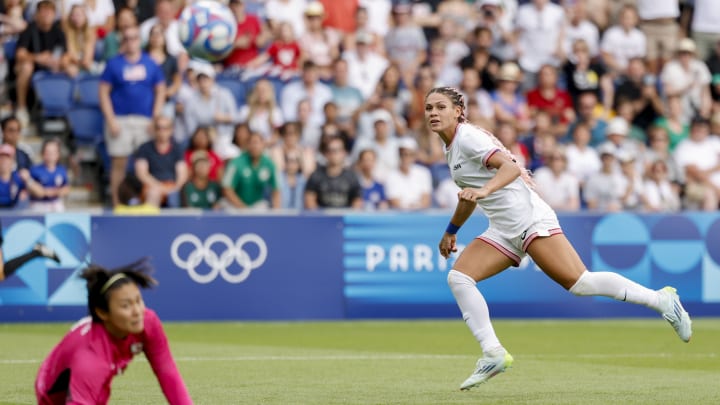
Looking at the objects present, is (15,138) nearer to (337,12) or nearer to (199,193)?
(199,193)

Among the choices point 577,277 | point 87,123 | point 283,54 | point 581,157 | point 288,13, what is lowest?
point 577,277

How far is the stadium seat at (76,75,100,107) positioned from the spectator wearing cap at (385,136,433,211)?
14.0 feet

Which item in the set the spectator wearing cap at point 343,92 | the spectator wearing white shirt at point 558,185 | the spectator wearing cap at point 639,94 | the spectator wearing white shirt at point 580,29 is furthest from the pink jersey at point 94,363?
the spectator wearing white shirt at point 580,29

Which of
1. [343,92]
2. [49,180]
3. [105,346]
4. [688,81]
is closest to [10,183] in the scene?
[49,180]

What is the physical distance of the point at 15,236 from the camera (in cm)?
1571

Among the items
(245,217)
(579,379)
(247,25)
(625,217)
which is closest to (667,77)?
(625,217)

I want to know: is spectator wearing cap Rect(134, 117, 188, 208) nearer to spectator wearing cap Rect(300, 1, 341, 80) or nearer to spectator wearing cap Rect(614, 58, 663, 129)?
spectator wearing cap Rect(300, 1, 341, 80)

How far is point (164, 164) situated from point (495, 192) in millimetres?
8676

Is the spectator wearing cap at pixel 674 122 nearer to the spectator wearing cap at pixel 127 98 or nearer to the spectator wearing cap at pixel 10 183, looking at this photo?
the spectator wearing cap at pixel 127 98

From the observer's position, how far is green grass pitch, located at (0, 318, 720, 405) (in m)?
9.30

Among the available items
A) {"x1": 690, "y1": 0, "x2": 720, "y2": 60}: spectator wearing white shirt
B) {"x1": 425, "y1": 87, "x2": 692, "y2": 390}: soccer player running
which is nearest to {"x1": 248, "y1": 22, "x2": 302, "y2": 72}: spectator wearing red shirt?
{"x1": 690, "y1": 0, "x2": 720, "y2": 60}: spectator wearing white shirt

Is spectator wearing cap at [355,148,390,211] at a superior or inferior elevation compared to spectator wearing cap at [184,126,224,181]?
inferior

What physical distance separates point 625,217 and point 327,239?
3.91m

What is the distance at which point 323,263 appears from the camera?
656 inches
